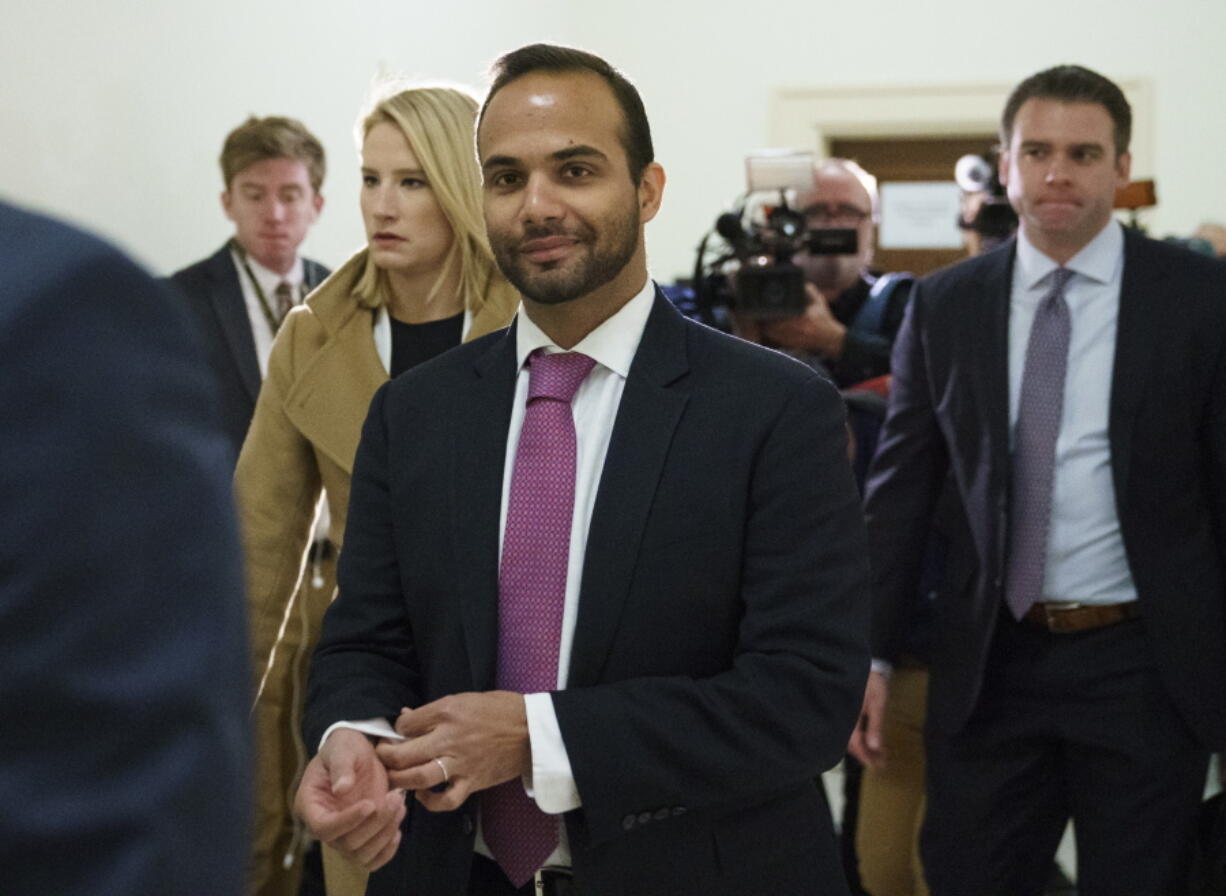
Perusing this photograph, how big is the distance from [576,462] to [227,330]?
2.05 meters

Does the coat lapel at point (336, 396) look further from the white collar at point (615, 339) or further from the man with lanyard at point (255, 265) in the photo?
the man with lanyard at point (255, 265)

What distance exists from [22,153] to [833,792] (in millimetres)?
2846

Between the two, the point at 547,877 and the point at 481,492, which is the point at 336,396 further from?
the point at 547,877

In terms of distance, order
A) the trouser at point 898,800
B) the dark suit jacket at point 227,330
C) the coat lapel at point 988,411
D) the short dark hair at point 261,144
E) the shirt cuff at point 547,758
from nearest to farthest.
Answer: the shirt cuff at point 547,758 < the coat lapel at point 988,411 < the trouser at point 898,800 < the dark suit jacket at point 227,330 < the short dark hair at point 261,144

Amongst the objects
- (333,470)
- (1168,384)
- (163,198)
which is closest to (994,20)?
(163,198)

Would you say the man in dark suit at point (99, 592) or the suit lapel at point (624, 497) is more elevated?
the man in dark suit at point (99, 592)

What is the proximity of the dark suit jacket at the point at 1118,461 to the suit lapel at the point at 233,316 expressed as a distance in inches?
57.5

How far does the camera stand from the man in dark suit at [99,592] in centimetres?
49

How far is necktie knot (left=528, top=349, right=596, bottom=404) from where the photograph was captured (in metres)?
1.55

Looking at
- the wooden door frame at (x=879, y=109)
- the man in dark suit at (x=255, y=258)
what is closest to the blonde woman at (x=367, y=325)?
the man in dark suit at (x=255, y=258)

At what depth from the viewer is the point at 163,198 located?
3752 millimetres

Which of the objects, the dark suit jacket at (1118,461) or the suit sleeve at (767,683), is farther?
the dark suit jacket at (1118,461)

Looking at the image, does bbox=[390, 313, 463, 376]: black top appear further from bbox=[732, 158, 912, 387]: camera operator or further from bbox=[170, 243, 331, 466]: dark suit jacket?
bbox=[170, 243, 331, 466]: dark suit jacket

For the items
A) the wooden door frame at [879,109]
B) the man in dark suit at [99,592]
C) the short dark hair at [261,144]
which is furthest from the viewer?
the wooden door frame at [879,109]
